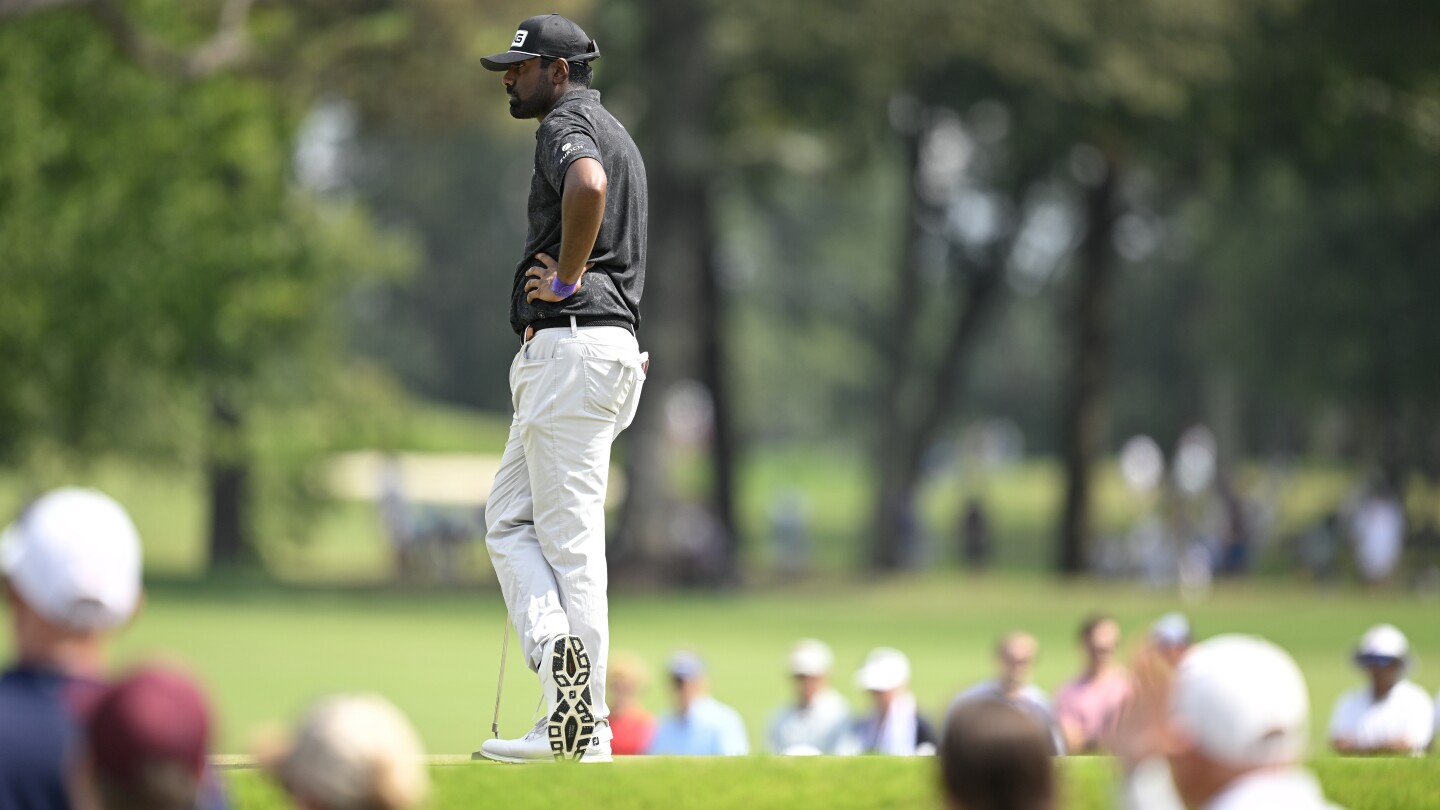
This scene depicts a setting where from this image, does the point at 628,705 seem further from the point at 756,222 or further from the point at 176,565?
the point at 756,222

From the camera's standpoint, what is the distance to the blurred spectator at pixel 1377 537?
41.4 m

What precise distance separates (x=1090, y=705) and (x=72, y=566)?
989 centimetres

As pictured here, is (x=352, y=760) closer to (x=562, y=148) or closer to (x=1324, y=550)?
(x=562, y=148)

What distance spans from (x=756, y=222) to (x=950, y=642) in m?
59.4

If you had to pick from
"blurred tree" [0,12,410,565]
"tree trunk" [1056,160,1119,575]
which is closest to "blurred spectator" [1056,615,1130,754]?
"blurred tree" [0,12,410,565]

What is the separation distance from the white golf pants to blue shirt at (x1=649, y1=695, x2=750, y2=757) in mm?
5321

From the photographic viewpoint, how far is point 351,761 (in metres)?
3.80

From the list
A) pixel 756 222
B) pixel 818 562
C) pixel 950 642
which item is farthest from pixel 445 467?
pixel 950 642

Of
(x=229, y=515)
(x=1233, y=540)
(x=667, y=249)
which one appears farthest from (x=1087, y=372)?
(x=229, y=515)

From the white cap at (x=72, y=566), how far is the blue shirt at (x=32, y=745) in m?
0.18

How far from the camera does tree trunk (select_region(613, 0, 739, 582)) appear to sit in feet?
138

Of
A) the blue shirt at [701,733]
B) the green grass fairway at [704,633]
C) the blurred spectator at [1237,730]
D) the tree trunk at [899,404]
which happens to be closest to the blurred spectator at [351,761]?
the blurred spectator at [1237,730]

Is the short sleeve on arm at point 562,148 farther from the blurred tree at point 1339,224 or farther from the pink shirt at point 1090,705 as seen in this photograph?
the blurred tree at point 1339,224

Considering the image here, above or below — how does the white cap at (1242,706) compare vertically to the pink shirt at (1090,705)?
above
